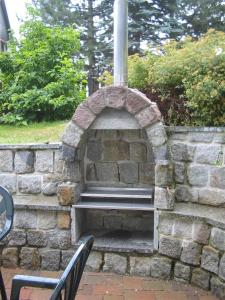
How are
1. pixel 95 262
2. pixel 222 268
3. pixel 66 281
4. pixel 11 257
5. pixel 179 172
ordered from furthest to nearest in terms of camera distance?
1. pixel 11 257
2. pixel 95 262
3. pixel 179 172
4. pixel 222 268
5. pixel 66 281

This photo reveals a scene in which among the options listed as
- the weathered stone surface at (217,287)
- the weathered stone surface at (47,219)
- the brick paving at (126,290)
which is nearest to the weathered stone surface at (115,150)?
the weathered stone surface at (47,219)

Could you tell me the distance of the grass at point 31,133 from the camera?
427 centimetres

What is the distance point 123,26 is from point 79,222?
1.99 metres

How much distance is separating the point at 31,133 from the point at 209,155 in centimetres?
291

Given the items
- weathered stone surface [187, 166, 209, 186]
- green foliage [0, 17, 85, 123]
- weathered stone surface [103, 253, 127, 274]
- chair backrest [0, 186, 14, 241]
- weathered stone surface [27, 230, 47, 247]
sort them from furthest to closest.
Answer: green foliage [0, 17, 85, 123] → weathered stone surface [27, 230, 47, 247] → weathered stone surface [103, 253, 127, 274] → weathered stone surface [187, 166, 209, 186] → chair backrest [0, 186, 14, 241]

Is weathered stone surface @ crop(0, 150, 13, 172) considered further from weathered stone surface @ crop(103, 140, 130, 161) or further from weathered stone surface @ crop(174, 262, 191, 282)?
weathered stone surface @ crop(174, 262, 191, 282)

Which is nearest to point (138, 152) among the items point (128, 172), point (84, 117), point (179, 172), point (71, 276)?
point (128, 172)

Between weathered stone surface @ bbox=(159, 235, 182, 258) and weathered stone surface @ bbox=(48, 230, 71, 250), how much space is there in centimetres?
88

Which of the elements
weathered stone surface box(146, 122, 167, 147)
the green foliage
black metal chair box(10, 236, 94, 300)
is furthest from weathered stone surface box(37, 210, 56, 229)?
the green foliage

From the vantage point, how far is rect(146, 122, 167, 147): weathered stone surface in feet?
9.54

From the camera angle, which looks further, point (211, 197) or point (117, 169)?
point (117, 169)

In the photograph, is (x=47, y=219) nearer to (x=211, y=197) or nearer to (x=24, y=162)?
(x=24, y=162)

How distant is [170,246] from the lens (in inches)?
118

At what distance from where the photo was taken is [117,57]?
130 inches
